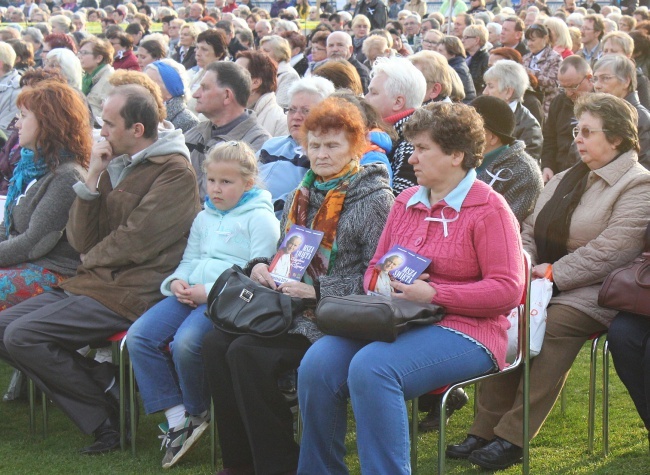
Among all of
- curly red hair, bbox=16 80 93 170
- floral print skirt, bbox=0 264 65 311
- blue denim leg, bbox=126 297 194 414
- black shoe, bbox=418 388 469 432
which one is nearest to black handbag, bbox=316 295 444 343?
blue denim leg, bbox=126 297 194 414

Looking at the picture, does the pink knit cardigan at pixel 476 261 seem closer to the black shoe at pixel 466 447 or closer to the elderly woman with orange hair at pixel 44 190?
the black shoe at pixel 466 447

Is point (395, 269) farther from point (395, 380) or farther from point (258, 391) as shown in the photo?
point (258, 391)

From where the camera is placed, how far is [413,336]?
3521mm

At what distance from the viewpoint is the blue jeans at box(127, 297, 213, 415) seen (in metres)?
4.23

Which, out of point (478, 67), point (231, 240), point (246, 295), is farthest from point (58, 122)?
point (478, 67)

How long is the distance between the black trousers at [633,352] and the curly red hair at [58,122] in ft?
9.21

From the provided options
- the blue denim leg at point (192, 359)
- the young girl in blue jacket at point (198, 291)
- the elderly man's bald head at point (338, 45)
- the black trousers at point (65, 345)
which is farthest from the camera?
the elderly man's bald head at point (338, 45)

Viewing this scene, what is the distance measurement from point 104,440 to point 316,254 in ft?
4.80

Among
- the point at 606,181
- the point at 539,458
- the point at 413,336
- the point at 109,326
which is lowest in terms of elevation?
the point at 539,458

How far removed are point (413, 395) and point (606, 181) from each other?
1.47 metres

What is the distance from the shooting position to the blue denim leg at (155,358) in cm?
434

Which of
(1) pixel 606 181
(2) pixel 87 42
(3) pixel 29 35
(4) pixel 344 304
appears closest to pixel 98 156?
(4) pixel 344 304

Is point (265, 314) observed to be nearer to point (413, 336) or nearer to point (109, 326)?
point (413, 336)

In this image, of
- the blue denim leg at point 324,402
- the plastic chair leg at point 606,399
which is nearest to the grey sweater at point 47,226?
the blue denim leg at point 324,402
